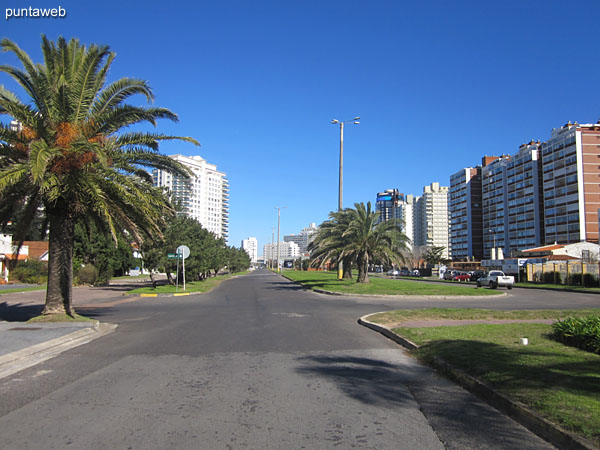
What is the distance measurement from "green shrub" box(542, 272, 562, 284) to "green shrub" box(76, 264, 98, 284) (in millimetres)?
41008

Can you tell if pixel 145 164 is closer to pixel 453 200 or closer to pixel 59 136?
pixel 59 136

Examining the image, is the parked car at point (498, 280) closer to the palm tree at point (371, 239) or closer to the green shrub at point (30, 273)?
the palm tree at point (371, 239)

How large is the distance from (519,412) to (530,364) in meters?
2.23

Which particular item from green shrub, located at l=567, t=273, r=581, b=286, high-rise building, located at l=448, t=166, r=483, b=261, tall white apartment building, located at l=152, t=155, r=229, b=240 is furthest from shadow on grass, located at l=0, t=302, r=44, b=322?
tall white apartment building, located at l=152, t=155, r=229, b=240

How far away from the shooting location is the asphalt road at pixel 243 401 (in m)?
4.73

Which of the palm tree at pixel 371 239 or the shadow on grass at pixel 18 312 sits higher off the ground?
the palm tree at pixel 371 239

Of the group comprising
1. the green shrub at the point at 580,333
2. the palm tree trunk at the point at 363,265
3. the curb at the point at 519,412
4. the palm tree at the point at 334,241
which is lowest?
the curb at the point at 519,412

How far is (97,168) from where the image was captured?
13.1 m

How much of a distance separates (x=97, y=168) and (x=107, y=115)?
5.71ft

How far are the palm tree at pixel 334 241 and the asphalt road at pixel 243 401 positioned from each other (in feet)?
72.5

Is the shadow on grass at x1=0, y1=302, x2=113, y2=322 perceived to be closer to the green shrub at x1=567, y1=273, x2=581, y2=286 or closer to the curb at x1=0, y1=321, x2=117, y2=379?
the curb at x1=0, y1=321, x2=117, y2=379

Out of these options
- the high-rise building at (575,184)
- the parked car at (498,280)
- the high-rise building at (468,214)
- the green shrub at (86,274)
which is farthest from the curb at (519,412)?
the high-rise building at (468,214)

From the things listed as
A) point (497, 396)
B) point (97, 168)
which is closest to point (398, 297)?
point (97, 168)

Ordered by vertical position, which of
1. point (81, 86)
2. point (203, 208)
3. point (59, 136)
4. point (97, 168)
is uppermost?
point (203, 208)
